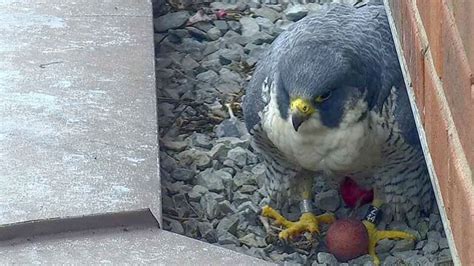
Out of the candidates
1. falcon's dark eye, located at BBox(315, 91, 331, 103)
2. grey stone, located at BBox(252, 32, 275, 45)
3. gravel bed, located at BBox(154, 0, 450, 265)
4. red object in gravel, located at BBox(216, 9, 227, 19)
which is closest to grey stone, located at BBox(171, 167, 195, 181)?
gravel bed, located at BBox(154, 0, 450, 265)

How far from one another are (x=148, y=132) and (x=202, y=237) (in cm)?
38

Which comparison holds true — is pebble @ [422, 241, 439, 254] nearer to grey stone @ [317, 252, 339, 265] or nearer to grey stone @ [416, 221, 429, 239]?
grey stone @ [416, 221, 429, 239]

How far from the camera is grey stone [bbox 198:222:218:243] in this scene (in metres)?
3.45

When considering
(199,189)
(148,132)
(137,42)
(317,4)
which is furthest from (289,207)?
(317,4)

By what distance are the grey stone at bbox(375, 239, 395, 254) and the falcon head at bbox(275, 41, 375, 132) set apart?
0.50m

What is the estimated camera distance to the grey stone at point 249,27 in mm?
4684

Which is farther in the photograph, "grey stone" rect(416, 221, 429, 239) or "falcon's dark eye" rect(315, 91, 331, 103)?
"grey stone" rect(416, 221, 429, 239)

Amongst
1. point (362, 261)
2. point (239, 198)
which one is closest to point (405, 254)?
point (362, 261)

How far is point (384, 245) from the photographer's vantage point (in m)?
3.43

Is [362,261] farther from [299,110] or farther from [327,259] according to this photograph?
[299,110]

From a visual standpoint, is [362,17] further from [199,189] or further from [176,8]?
[176,8]

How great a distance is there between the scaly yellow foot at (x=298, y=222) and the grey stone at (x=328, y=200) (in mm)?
72

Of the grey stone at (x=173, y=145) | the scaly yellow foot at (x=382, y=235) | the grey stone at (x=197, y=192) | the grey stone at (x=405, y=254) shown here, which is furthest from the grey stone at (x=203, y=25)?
the grey stone at (x=405, y=254)

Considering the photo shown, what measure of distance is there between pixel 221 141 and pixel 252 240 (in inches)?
24.3
